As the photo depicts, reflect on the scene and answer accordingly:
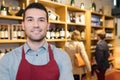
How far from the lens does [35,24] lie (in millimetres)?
1319

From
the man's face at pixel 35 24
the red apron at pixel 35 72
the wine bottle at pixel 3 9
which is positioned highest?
the wine bottle at pixel 3 9

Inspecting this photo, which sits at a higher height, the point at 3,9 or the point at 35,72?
the point at 3,9

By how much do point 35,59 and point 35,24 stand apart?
0.75ft

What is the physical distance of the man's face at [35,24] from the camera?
51.8 inches

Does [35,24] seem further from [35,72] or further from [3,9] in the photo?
[3,9]

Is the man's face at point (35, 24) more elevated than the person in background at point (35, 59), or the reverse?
the man's face at point (35, 24)

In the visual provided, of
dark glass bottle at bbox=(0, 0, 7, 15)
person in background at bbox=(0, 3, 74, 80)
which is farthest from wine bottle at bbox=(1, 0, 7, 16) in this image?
person in background at bbox=(0, 3, 74, 80)

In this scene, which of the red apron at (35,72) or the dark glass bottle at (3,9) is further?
the dark glass bottle at (3,9)

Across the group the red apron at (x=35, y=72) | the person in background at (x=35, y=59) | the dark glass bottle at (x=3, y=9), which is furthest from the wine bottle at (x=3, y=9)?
the red apron at (x=35, y=72)

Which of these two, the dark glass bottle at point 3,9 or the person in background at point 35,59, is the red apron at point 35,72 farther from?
the dark glass bottle at point 3,9

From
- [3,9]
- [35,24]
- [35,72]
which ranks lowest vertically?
[35,72]

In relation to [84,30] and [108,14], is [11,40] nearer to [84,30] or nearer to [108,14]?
[84,30]

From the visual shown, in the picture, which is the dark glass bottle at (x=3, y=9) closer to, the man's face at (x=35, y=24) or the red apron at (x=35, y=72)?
the man's face at (x=35, y=24)

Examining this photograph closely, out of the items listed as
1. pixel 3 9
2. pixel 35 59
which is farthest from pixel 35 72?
pixel 3 9
